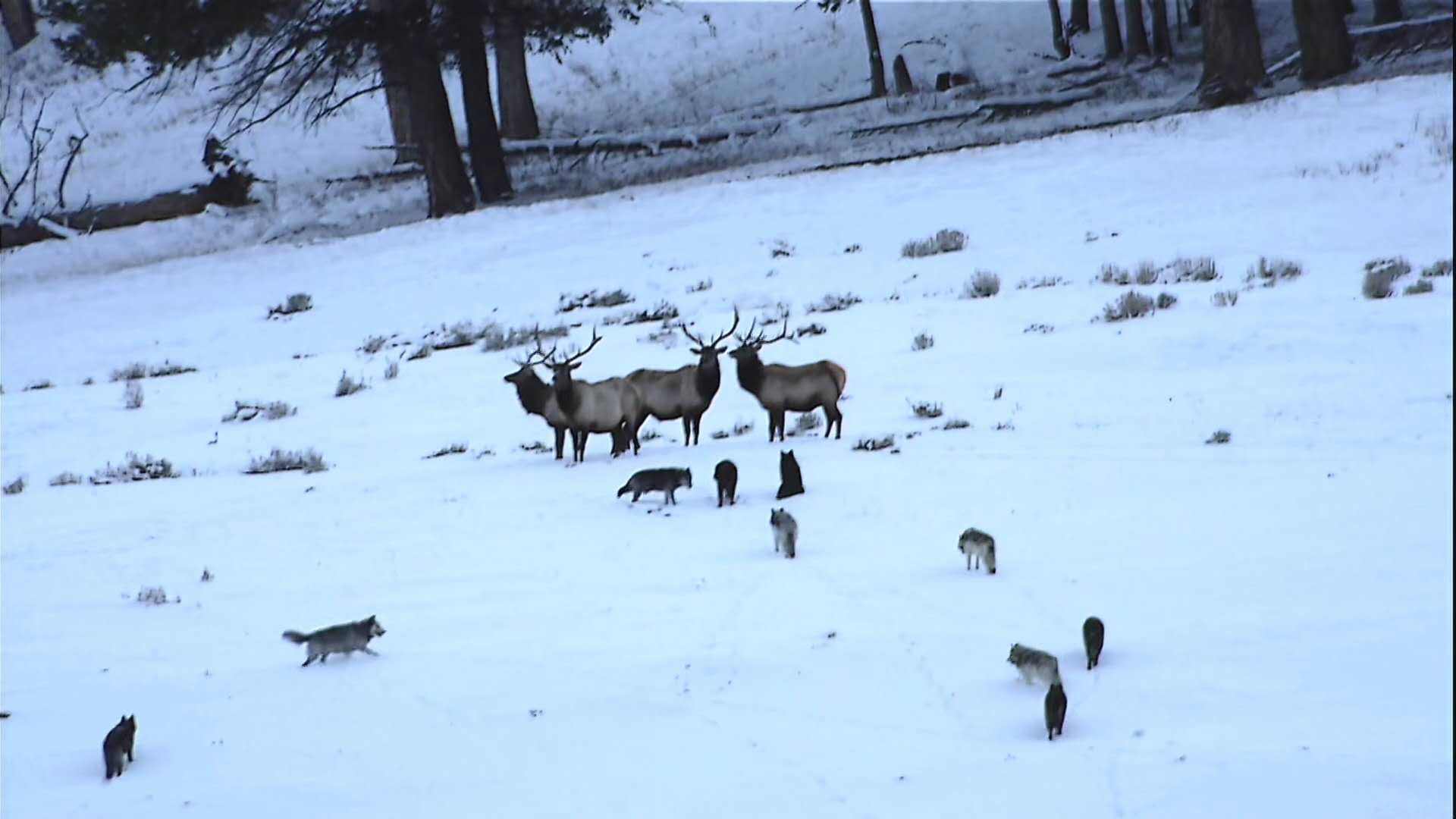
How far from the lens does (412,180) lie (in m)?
32.1

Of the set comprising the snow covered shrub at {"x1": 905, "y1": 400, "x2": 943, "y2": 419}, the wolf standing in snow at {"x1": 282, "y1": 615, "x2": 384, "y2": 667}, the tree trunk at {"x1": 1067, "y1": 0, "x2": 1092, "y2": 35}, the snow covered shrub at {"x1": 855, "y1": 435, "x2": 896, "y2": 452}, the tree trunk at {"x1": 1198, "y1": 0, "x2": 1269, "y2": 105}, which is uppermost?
the tree trunk at {"x1": 1067, "y1": 0, "x2": 1092, "y2": 35}

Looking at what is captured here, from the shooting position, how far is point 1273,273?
14.8 meters

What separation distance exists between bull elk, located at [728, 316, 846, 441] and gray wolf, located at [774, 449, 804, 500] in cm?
167

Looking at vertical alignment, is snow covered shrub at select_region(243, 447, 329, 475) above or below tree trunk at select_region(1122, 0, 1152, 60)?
below

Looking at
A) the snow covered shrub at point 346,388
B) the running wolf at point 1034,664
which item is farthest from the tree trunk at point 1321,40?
the running wolf at point 1034,664

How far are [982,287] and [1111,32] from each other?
2142cm

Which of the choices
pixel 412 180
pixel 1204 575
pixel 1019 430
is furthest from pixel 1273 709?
pixel 412 180

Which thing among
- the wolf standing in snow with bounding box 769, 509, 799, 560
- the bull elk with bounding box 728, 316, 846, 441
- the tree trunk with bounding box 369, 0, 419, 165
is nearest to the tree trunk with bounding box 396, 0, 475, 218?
the tree trunk with bounding box 369, 0, 419, 165

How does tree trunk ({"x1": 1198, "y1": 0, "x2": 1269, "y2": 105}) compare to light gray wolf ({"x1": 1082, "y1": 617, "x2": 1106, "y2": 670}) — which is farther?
tree trunk ({"x1": 1198, "y1": 0, "x2": 1269, "y2": 105})

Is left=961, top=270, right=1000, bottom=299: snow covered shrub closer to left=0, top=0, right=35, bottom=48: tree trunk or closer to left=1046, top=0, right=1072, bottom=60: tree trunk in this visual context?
left=1046, top=0, right=1072, bottom=60: tree trunk

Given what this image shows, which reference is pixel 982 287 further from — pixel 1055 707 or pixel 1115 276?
pixel 1055 707

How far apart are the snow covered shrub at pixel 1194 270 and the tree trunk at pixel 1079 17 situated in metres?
24.0

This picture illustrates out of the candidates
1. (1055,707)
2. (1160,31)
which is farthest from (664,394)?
(1160,31)

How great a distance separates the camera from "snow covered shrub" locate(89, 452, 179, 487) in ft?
41.4
